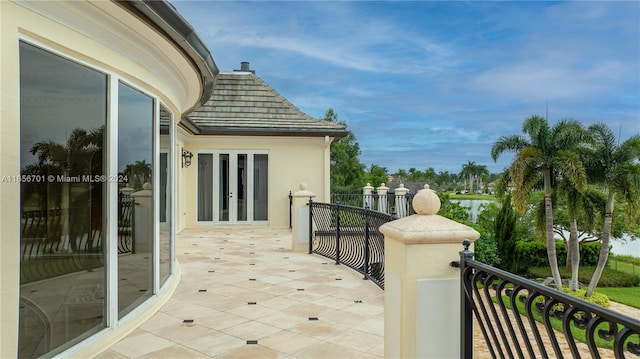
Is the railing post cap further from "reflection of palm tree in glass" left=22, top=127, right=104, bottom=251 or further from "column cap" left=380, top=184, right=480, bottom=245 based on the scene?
"reflection of palm tree in glass" left=22, top=127, right=104, bottom=251

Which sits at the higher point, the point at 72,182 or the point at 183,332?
the point at 72,182

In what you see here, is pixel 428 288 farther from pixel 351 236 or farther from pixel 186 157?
pixel 186 157

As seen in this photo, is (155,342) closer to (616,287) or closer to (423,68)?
(616,287)

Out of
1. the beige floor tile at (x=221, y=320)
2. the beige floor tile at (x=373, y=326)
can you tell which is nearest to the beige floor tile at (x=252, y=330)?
the beige floor tile at (x=221, y=320)

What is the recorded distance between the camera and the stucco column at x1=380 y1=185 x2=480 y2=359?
2430 mm

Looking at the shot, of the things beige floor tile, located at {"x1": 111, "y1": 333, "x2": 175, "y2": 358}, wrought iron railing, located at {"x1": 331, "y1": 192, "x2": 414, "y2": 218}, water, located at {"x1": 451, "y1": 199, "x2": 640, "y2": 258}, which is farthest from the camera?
water, located at {"x1": 451, "y1": 199, "x2": 640, "y2": 258}

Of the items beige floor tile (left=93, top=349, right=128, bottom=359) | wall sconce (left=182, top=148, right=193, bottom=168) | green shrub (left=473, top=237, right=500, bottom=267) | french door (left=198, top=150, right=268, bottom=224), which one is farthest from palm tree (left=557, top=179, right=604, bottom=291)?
beige floor tile (left=93, top=349, right=128, bottom=359)

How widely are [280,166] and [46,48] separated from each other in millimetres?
10919

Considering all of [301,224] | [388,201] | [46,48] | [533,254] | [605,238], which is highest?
[46,48]

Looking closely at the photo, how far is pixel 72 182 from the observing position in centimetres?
323

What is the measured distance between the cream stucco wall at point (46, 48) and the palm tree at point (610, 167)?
21.3 meters

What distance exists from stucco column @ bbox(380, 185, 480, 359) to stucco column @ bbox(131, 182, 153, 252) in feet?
10.0

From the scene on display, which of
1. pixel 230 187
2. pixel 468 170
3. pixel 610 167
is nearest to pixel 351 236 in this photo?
pixel 230 187

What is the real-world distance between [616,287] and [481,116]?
37572 millimetres
